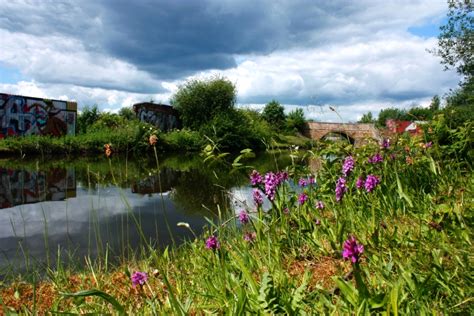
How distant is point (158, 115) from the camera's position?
33.3 m

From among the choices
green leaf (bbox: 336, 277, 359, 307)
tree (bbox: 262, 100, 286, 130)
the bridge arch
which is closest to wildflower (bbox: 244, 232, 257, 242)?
green leaf (bbox: 336, 277, 359, 307)

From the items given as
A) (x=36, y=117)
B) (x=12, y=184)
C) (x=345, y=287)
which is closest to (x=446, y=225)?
(x=345, y=287)

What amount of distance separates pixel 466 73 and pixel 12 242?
2343 cm

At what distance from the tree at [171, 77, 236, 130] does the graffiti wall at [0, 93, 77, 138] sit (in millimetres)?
10789

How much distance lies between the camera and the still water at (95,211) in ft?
13.1

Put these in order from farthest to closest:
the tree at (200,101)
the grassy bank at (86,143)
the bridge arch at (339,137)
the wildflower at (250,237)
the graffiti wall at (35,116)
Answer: the tree at (200,101)
the graffiti wall at (35,116)
the grassy bank at (86,143)
the bridge arch at (339,137)
the wildflower at (250,237)

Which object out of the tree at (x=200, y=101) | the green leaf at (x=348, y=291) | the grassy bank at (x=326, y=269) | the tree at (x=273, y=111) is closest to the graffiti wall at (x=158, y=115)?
the tree at (x=200, y=101)

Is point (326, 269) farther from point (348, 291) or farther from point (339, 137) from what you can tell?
point (339, 137)

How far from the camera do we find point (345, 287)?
1558 millimetres

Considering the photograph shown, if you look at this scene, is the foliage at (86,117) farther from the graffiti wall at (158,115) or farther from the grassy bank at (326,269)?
the grassy bank at (326,269)

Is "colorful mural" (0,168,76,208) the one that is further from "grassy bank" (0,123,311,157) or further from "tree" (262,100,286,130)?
"tree" (262,100,286,130)

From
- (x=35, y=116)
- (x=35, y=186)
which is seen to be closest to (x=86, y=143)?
(x=35, y=116)

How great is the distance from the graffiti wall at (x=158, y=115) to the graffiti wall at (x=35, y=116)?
6.29 metres

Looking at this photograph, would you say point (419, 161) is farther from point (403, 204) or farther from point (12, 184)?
point (12, 184)
